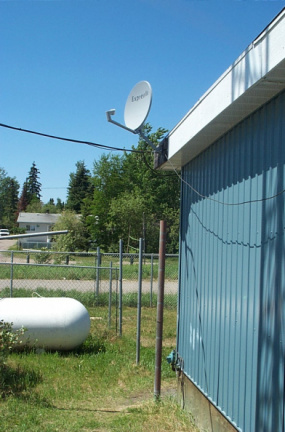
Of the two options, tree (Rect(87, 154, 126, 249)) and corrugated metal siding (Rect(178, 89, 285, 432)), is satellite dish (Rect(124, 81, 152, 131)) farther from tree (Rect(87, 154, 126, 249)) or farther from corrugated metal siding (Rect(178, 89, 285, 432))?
tree (Rect(87, 154, 126, 249))

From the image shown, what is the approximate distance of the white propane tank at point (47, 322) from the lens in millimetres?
8078

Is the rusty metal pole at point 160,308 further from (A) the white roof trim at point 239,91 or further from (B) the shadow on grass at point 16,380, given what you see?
(B) the shadow on grass at point 16,380

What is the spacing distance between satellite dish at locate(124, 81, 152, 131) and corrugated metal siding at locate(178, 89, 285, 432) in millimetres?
902

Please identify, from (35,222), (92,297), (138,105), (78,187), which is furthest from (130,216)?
(78,187)

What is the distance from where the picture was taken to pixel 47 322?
321 inches

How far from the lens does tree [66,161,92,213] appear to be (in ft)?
257

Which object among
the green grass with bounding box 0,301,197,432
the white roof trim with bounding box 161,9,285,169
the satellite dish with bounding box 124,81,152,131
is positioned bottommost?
the green grass with bounding box 0,301,197,432

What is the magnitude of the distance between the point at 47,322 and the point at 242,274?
504 centimetres

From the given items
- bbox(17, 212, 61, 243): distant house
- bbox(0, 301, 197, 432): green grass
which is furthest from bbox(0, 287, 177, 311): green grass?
bbox(17, 212, 61, 243): distant house

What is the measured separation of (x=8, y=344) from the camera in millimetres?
6488

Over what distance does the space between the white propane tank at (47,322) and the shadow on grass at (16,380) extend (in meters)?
1.27

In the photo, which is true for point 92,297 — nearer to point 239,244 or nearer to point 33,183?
point 239,244

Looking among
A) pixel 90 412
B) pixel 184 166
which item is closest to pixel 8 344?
pixel 90 412

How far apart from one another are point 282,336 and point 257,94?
1762mm
